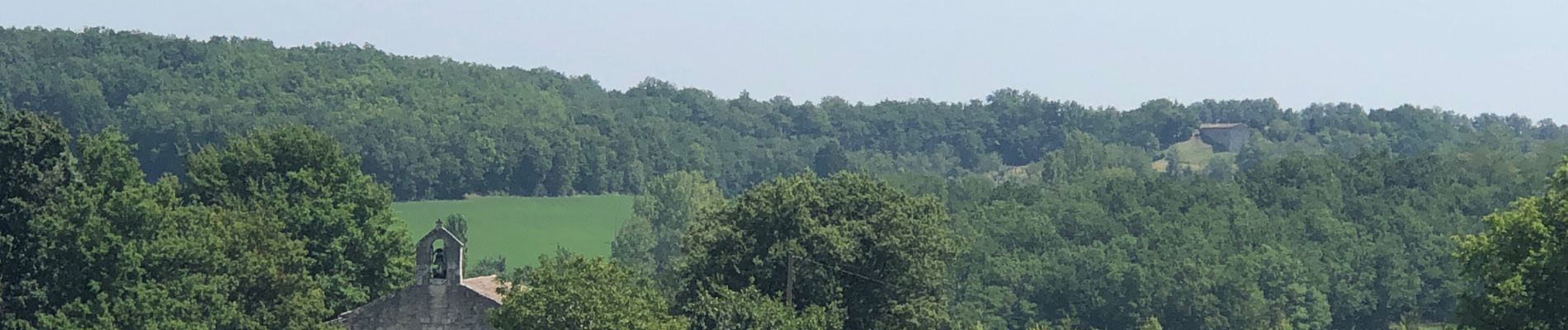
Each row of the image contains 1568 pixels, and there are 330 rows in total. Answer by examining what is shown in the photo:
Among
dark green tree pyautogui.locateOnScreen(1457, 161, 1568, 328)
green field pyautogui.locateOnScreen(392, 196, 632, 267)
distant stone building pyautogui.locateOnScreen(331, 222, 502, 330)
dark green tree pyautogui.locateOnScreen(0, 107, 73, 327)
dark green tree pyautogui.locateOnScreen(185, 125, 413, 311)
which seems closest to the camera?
dark green tree pyautogui.locateOnScreen(1457, 161, 1568, 328)

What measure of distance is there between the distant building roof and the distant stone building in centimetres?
40

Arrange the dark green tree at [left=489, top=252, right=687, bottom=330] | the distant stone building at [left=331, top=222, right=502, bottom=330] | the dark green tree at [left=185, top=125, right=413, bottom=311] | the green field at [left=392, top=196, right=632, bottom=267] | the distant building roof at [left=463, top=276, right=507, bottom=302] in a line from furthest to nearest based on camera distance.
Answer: the green field at [left=392, top=196, right=632, bottom=267]
the dark green tree at [left=185, top=125, right=413, bottom=311]
the distant building roof at [left=463, top=276, right=507, bottom=302]
the distant stone building at [left=331, top=222, right=502, bottom=330]
the dark green tree at [left=489, top=252, right=687, bottom=330]

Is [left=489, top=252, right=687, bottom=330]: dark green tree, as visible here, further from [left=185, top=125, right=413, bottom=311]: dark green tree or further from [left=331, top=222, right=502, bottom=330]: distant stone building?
[left=185, top=125, right=413, bottom=311]: dark green tree

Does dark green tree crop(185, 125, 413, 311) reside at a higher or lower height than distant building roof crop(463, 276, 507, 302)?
higher

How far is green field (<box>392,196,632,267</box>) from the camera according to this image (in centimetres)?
15625

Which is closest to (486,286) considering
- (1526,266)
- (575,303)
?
(575,303)

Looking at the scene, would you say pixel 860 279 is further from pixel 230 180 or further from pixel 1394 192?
pixel 1394 192

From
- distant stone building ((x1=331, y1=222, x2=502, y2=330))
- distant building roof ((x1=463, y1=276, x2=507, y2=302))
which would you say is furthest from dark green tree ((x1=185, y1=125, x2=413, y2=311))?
distant stone building ((x1=331, y1=222, x2=502, y2=330))

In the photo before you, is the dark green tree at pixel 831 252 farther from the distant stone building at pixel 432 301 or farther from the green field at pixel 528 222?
the green field at pixel 528 222

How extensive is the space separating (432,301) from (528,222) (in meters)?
119

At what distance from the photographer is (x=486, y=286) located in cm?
5734

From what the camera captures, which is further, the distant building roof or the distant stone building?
the distant building roof

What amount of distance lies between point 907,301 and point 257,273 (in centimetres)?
1456

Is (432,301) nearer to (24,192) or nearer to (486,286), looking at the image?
(486,286)
